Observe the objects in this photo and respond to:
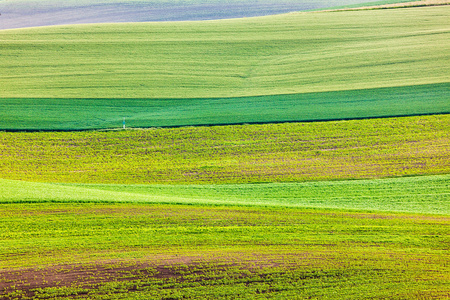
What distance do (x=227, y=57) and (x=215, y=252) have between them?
23369 millimetres

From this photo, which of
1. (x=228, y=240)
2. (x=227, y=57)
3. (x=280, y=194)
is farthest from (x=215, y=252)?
(x=227, y=57)

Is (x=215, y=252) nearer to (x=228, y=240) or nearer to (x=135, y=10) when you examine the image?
(x=228, y=240)

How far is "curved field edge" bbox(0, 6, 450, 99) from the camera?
102ft

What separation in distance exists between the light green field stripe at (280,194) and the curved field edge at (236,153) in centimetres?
69

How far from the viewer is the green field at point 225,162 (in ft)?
48.3

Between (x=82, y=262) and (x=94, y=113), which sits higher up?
(x=94, y=113)

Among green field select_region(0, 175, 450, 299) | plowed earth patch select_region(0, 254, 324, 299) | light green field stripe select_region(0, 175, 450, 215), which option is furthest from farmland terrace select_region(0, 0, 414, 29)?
plowed earth patch select_region(0, 254, 324, 299)

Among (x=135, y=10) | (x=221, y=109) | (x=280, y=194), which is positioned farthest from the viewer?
(x=135, y=10)

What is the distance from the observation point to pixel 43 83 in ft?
103

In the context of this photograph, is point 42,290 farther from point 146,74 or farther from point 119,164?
point 146,74

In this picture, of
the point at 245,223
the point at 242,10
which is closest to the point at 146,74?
the point at 245,223

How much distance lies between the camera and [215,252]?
15.6 metres

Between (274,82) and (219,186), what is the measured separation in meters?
14.0

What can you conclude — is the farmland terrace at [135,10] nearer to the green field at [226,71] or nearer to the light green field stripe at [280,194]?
the green field at [226,71]
